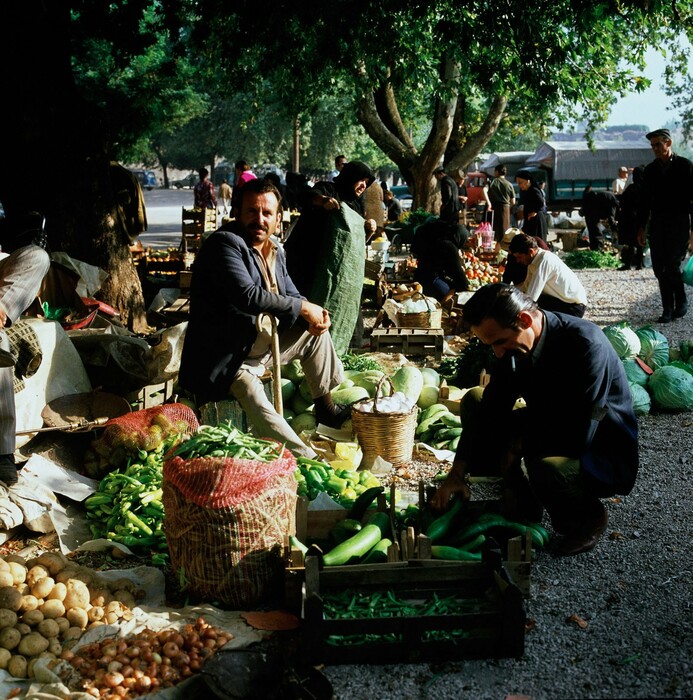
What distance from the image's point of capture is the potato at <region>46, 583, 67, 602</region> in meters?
3.54

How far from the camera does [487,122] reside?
68.8ft

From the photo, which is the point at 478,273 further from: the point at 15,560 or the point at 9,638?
the point at 9,638

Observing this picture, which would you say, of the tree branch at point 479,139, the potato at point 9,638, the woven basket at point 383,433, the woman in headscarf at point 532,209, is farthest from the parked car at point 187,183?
the potato at point 9,638

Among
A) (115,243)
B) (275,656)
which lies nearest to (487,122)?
(115,243)

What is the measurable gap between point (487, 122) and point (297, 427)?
1655cm

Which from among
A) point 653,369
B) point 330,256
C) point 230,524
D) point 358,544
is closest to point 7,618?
point 230,524

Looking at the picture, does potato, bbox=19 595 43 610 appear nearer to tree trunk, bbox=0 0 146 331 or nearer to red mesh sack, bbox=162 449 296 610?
red mesh sack, bbox=162 449 296 610

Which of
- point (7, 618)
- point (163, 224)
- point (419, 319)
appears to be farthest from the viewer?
point (163, 224)

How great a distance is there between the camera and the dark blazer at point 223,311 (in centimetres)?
507

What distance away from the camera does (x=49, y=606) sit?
3.48 metres

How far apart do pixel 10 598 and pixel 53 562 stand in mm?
315

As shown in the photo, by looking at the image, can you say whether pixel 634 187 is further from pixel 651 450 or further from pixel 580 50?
pixel 651 450

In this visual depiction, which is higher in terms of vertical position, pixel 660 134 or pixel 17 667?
pixel 660 134

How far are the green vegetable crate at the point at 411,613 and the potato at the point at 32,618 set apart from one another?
3.67 ft
